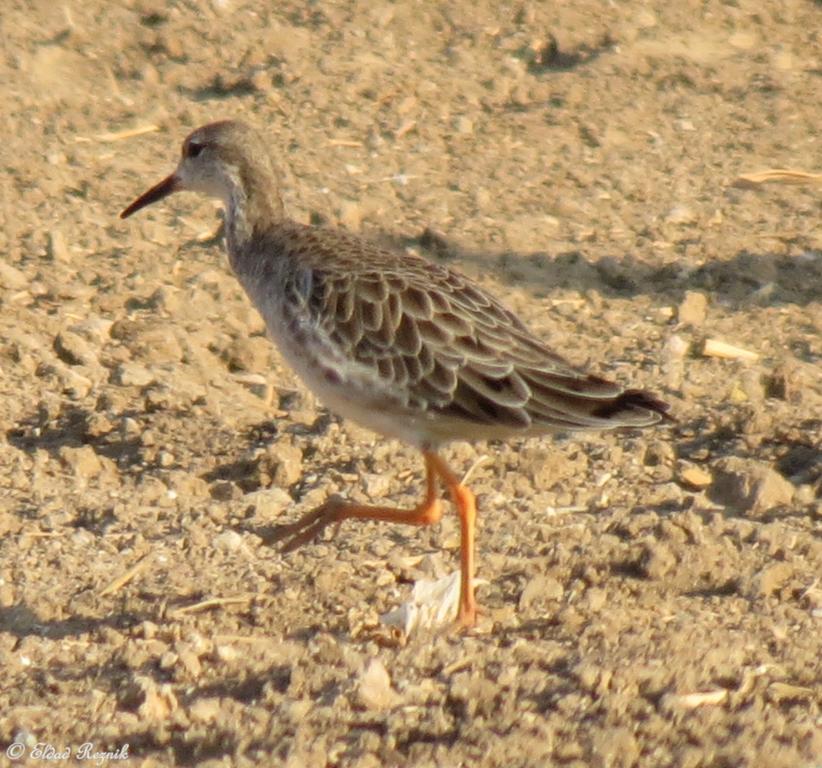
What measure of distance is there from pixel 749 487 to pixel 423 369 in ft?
5.08

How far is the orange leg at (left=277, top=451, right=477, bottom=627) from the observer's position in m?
6.97

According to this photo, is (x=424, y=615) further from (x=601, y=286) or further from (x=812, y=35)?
(x=812, y=35)

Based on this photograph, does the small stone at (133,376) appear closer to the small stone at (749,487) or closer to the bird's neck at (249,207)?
the bird's neck at (249,207)

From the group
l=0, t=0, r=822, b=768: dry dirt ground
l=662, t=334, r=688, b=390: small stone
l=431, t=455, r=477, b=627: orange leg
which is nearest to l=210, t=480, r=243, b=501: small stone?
l=0, t=0, r=822, b=768: dry dirt ground

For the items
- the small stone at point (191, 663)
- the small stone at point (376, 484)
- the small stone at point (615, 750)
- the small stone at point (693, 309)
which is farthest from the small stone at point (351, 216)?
the small stone at point (615, 750)

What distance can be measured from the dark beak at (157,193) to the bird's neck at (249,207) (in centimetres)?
65

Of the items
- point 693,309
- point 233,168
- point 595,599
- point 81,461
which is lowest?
point 81,461

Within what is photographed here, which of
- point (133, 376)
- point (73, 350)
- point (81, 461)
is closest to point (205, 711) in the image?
point (81, 461)

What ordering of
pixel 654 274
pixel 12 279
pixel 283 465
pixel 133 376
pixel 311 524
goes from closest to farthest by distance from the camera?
pixel 311 524, pixel 283 465, pixel 133 376, pixel 12 279, pixel 654 274

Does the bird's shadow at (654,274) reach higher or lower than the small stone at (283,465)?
higher

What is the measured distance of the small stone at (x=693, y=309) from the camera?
9.23 meters

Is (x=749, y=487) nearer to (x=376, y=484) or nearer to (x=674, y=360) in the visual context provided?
(x=674, y=360)

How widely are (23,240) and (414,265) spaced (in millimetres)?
3275

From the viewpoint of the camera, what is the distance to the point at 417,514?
7.29 meters
